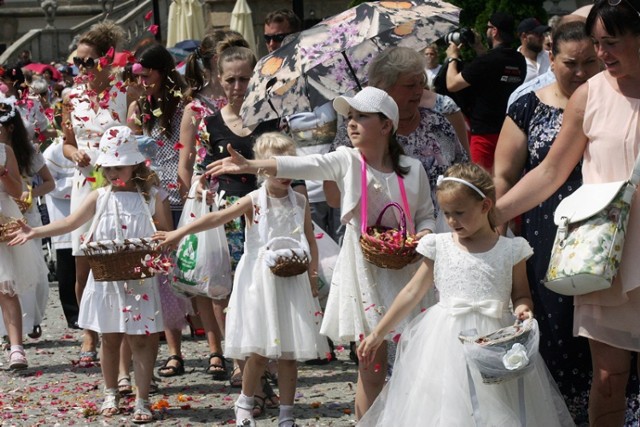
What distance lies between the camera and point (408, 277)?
20.1 feet

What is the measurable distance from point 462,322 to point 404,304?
280mm

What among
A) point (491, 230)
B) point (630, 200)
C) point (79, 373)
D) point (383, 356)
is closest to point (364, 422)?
point (383, 356)

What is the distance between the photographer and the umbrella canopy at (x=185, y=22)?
2014 cm

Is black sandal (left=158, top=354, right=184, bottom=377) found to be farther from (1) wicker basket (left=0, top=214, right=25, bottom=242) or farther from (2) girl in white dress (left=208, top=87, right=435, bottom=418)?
(2) girl in white dress (left=208, top=87, right=435, bottom=418)

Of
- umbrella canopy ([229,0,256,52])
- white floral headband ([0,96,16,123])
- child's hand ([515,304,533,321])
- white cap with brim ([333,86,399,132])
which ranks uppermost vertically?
umbrella canopy ([229,0,256,52])

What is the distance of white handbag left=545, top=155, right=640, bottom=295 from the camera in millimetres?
5000

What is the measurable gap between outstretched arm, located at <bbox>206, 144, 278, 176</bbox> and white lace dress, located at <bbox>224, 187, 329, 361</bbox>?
4.24 ft

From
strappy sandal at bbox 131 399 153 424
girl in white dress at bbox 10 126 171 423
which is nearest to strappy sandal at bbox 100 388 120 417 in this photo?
girl in white dress at bbox 10 126 171 423

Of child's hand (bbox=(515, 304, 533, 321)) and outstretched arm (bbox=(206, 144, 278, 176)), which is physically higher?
outstretched arm (bbox=(206, 144, 278, 176))

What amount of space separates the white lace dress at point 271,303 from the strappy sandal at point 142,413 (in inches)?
26.3

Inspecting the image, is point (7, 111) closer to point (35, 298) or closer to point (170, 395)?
point (35, 298)

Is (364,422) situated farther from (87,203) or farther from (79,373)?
(79,373)

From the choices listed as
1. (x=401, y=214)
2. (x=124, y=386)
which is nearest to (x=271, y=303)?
(x=401, y=214)

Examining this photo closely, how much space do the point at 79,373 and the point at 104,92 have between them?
190 cm
